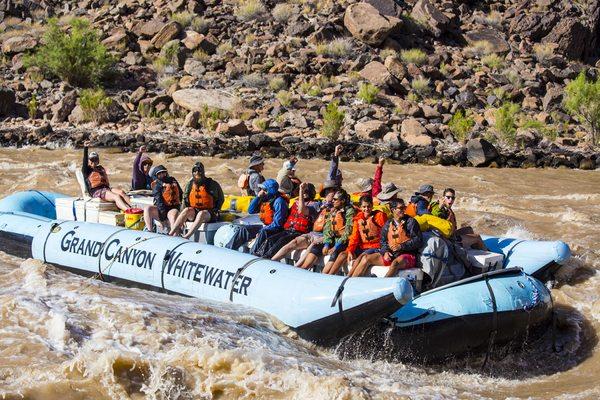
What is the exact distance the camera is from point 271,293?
7.31 meters

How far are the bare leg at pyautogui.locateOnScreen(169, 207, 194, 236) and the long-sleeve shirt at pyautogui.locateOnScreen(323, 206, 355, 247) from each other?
5.65 ft

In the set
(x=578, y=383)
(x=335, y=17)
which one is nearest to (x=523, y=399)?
(x=578, y=383)

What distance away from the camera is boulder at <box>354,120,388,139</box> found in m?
19.7

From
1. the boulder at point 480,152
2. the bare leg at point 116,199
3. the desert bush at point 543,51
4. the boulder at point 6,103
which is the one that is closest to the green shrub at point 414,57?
the desert bush at point 543,51

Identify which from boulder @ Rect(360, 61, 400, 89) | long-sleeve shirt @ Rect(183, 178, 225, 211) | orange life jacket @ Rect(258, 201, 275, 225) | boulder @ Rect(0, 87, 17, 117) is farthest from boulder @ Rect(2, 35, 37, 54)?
orange life jacket @ Rect(258, 201, 275, 225)

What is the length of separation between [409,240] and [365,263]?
0.49 meters

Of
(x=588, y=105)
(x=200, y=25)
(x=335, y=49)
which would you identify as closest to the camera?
(x=588, y=105)

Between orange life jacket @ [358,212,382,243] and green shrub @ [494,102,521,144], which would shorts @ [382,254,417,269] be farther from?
green shrub @ [494,102,521,144]

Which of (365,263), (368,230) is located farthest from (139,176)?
(365,263)

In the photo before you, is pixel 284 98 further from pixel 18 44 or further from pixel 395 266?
pixel 395 266

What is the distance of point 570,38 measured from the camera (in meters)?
28.1

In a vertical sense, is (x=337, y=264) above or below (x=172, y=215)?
below

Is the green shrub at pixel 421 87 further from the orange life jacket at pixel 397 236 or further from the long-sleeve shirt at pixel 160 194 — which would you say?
the orange life jacket at pixel 397 236

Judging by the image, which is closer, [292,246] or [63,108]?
[292,246]
